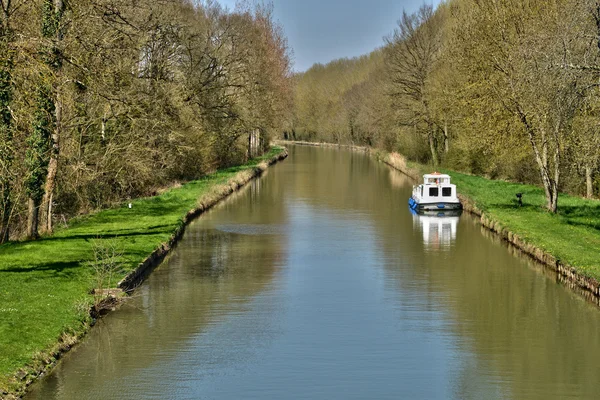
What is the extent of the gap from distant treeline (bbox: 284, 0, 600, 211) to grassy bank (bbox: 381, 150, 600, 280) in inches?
58.0

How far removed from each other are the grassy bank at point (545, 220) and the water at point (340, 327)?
0.94 metres

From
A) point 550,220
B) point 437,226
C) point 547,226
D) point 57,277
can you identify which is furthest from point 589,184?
point 57,277

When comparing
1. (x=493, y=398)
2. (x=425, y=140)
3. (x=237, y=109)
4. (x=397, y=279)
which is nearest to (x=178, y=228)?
(x=397, y=279)

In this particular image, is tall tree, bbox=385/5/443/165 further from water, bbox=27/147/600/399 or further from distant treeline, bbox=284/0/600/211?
water, bbox=27/147/600/399

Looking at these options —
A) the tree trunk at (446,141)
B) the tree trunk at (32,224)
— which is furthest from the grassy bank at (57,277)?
the tree trunk at (446,141)

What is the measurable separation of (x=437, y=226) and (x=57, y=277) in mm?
21640

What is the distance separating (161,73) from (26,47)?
114 feet

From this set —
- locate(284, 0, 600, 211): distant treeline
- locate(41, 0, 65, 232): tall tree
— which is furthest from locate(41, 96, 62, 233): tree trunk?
locate(284, 0, 600, 211): distant treeline

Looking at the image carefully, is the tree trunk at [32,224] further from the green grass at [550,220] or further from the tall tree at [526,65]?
the tall tree at [526,65]

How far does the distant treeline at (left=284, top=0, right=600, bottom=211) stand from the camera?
30.0 metres

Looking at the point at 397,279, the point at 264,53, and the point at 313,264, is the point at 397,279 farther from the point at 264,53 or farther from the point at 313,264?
the point at 264,53

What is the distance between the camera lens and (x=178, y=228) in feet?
114

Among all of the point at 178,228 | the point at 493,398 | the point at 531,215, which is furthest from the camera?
the point at 531,215

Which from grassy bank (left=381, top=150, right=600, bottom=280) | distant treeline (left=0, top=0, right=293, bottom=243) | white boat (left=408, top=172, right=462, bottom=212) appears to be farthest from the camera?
white boat (left=408, top=172, right=462, bottom=212)
